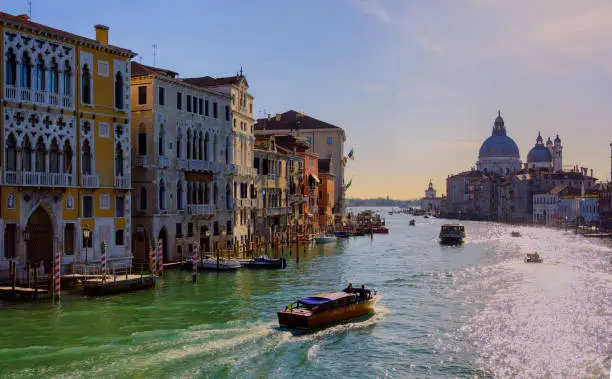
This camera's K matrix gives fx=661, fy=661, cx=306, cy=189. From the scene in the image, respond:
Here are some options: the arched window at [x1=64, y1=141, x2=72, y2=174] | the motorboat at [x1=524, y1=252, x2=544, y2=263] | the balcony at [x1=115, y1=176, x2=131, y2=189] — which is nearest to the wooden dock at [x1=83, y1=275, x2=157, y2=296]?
the arched window at [x1=64, y1=141, x2=72, y2=174]

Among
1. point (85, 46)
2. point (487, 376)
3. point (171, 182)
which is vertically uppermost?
point (85, 46)

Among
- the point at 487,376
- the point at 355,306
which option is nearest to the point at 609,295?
the point at 355,306

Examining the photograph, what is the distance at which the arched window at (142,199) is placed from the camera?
3844 cm

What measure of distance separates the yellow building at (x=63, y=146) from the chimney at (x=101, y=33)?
0.05 meters

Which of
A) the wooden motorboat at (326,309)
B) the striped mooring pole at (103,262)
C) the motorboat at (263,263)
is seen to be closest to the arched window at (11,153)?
the striped mooring pole at (103,262)

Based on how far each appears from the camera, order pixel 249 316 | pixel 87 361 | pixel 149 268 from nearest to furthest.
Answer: pixel 87 361, pixel 249 316, pixel 149 268

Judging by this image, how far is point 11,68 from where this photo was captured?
29.0 m

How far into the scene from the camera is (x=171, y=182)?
39.6 meters

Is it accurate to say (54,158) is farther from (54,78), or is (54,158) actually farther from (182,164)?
(182,164)

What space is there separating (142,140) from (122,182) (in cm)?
487

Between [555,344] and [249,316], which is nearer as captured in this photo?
[555,344]

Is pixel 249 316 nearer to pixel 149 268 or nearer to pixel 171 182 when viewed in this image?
pixel 149 268

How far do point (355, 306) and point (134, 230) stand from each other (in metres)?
17.7

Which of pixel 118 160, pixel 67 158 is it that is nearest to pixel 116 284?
pixel 67 158
